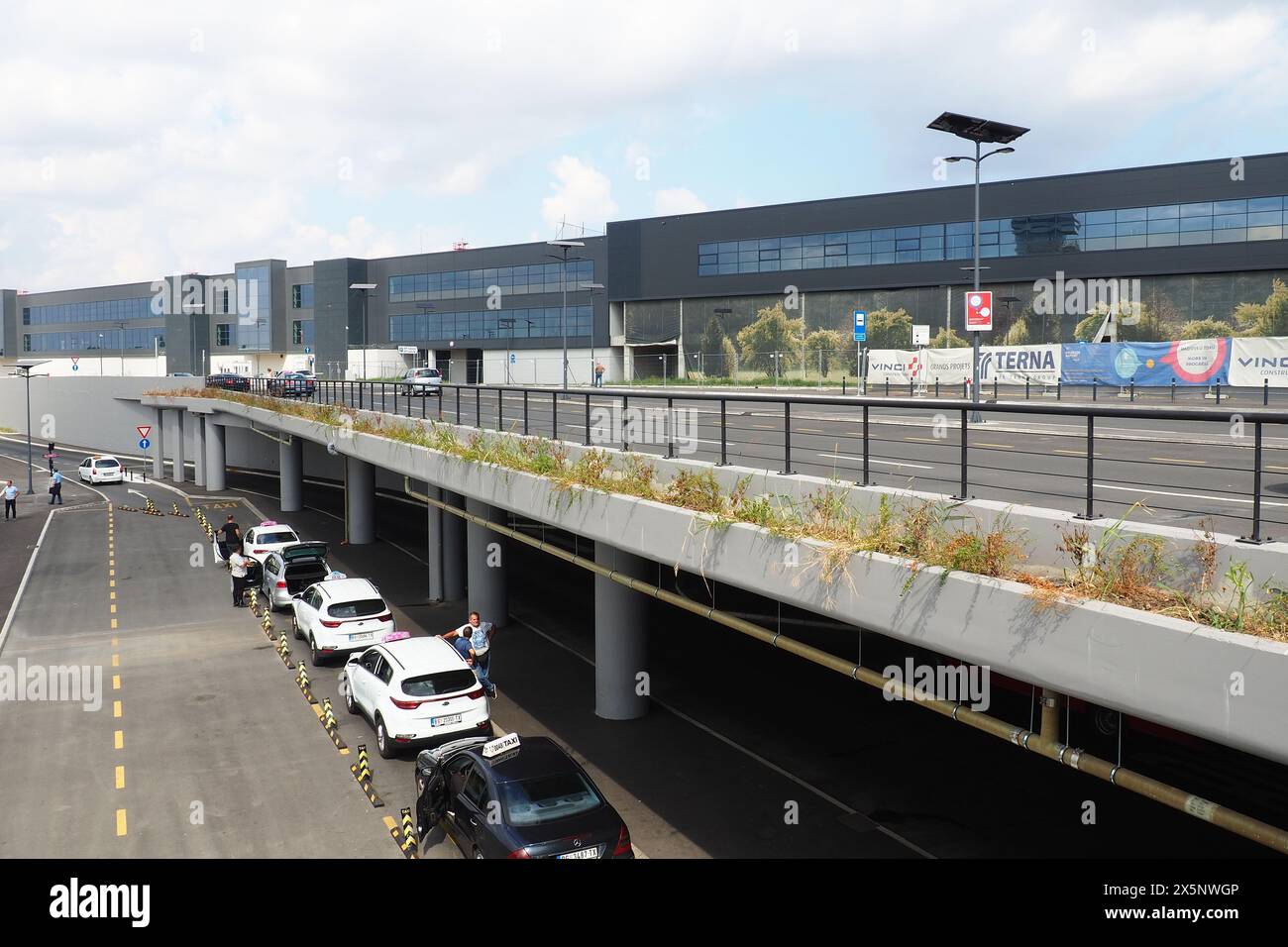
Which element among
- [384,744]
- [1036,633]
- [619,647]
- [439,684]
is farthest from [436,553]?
[1036,633]

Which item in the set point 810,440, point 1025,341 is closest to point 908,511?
point 810,440

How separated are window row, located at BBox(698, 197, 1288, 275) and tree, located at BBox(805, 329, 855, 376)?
415cm

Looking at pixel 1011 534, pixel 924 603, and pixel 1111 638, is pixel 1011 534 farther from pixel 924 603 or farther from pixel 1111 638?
pixel 1111 638

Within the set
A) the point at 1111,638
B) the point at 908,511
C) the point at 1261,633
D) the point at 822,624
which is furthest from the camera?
the point at 822,624

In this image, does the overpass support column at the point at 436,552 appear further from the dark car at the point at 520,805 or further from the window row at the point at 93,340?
the window row at the point at 93,340

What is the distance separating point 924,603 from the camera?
8.61 m

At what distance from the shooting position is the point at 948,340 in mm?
58344

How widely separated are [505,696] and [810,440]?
7.33 metres

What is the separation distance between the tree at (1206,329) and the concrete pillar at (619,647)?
4493cm

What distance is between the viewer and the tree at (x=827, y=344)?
61938 millimetres

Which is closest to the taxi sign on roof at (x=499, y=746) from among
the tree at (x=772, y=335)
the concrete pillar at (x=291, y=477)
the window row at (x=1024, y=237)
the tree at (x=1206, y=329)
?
the concrete pillar at (x=291, y=477)

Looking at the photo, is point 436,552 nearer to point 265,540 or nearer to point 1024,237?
point 265,540

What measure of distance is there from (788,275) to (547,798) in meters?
57.2

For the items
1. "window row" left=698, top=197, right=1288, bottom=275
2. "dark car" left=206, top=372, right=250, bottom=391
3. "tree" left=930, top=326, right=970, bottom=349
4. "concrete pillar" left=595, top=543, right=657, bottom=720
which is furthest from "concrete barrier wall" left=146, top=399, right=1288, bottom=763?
"window row" left=698, top=197, right=1288, bottom=275
